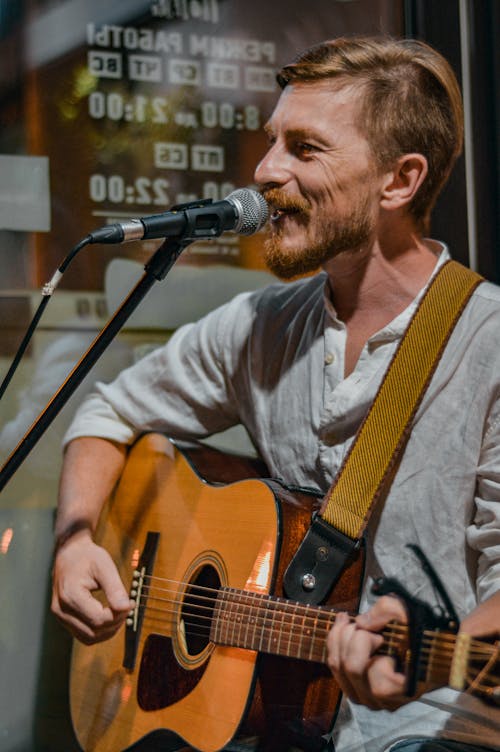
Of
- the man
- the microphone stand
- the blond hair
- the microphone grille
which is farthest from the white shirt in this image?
the microphone stand

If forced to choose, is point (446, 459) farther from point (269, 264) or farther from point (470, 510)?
point (269, 264)

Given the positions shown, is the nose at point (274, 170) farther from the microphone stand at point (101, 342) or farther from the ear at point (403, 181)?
the microphone stand at point (101, 342)

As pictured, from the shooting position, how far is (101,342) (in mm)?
1530

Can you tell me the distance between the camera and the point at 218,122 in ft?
7.91

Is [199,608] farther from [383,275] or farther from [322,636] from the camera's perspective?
[383,275]

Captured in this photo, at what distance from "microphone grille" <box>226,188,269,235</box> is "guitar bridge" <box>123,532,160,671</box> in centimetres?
73

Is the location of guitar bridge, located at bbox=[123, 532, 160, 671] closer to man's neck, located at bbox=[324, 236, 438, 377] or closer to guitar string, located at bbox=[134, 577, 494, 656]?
guitar string, located at bbox=[134, 577, 494, 656]

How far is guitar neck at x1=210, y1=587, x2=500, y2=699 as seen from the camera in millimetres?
1287

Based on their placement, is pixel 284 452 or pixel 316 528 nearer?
pixel 316 528

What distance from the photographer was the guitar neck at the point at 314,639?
1287 millimetres

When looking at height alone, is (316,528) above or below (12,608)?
above

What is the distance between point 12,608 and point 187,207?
1291 millimetres

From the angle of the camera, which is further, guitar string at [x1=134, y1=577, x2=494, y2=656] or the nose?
the nose

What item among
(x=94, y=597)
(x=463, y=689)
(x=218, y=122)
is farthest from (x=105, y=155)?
(x=463, y=689)
